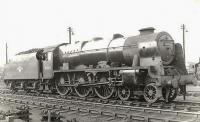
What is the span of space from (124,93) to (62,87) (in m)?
5.15

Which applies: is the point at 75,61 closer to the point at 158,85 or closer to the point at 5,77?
the point at 158,85

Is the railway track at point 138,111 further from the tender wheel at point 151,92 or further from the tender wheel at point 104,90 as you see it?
the tender wheel at point 104,90

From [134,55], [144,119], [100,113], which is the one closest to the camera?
[144,119]

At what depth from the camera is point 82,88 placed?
1502 cm

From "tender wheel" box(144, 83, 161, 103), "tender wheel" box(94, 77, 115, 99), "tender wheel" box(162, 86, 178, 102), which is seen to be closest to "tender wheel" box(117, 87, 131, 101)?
"tender wheel" box(94, 77, 115, 99)

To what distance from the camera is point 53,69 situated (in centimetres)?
1644

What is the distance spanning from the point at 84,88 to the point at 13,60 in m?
8.80

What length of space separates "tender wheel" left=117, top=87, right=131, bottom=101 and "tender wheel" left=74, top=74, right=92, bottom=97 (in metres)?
2.02

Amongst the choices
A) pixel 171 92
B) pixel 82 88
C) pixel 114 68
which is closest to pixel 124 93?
pixel 114 68

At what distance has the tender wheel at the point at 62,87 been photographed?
15.6 metres

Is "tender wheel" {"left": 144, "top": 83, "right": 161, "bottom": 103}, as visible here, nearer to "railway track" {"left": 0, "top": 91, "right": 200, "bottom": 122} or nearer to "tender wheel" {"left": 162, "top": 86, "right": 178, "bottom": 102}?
"railway track" {"left": 0, "top": 91, "right": 200, "bottom": 122}

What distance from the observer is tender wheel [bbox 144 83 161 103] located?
10.9 m

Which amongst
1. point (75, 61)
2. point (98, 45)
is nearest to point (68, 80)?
point (75, 61)

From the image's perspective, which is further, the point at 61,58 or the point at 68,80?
the point at 61,58
